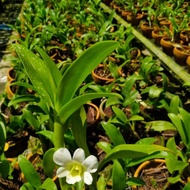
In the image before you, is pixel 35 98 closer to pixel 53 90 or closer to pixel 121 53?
pixel 53 90

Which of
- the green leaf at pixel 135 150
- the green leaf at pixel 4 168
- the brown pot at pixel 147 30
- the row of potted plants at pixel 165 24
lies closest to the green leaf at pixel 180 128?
the green leaf at pixel 135 150

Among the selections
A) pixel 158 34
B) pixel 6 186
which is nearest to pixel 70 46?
pixel 158 34

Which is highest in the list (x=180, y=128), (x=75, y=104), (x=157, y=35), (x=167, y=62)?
(x=75, y=104)

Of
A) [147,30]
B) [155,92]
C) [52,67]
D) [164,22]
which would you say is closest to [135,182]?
[52,67]

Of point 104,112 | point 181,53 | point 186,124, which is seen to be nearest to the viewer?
point 186,124

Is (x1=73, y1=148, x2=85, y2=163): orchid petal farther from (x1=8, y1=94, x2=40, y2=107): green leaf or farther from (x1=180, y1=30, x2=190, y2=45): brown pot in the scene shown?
(x1=180, y1=30, x2=190, y2=45): brown pot

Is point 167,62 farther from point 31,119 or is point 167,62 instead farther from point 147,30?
point 31,119
